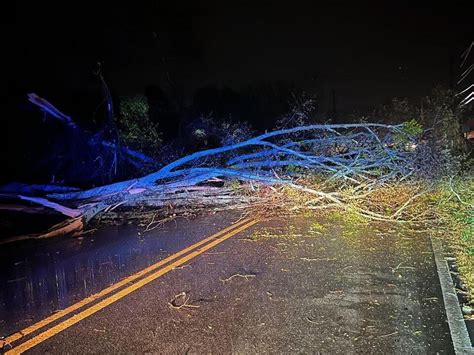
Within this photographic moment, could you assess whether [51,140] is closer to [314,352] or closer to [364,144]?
[364,144]

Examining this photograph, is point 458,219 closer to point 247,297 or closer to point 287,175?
point 287,175

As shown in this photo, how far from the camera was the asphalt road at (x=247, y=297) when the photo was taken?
3150mm

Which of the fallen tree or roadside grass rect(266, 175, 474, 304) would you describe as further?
the fallen tree

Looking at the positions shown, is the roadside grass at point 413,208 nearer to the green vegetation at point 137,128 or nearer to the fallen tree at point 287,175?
the fallen tree at point 287,175

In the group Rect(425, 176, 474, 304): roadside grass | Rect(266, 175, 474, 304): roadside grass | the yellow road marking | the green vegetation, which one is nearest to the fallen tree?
Rect(266, 175, 474, 304): roadside grass

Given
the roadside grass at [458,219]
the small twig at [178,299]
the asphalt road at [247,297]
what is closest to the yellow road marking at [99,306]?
the asphalt road at [247,297]

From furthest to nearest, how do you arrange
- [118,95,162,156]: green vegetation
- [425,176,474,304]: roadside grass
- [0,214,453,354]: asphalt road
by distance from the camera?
[118,95,162,156]: green vegetation, [425,176,474,304]: roadside grass, [0,214,453,354]: asphalt road

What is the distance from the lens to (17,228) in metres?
8.17

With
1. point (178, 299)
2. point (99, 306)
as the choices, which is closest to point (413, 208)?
point (178, 299)

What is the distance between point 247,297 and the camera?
3969mm

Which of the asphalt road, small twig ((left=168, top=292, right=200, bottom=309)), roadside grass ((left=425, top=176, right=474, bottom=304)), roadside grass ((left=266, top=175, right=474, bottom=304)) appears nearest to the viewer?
the asphalt road

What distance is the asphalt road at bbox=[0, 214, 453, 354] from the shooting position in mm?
3150

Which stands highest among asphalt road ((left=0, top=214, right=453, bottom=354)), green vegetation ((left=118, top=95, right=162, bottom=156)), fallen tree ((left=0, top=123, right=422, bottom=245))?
green vegetation ((left=118, top=95, right=162, bottom=156))

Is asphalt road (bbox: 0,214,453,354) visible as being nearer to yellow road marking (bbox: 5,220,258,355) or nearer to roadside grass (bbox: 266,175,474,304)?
yellow road marking (bbox: 5,220,258,355)
